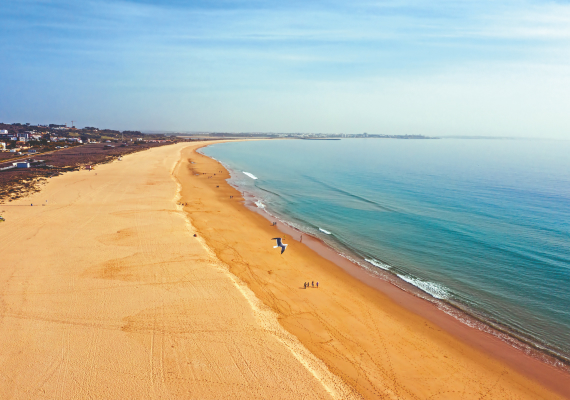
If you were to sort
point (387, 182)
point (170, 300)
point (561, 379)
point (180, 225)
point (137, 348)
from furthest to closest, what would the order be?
point (387, 182) < point (180, 225) < point (170, 300) < point (561, 379) < point (137, 348)

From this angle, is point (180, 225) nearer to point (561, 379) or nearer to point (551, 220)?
point (561, 379)

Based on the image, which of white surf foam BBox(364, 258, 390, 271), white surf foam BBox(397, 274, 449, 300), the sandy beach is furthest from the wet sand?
white surf foam BBox(364, 258, 390, 271)

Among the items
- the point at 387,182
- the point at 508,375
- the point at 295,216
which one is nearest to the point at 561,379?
the point at 508,375

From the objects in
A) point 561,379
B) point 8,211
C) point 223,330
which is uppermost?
point 8,211

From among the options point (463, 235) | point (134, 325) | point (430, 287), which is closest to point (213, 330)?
point (134, 325)

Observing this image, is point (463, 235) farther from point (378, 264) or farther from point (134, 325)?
point (134, 325)

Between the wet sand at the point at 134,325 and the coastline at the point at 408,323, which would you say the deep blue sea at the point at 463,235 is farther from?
the wet sand at the point at 134,325

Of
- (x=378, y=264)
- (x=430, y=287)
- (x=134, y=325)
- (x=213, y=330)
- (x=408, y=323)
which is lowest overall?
(x=408, y=323)
